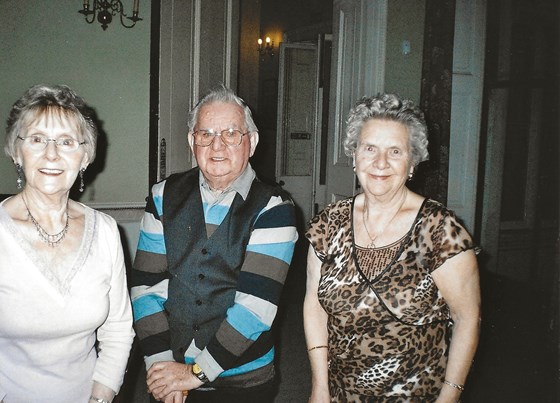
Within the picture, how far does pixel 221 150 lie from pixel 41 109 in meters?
0.55

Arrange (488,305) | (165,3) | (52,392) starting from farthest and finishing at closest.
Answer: (488,305), (165,3), (52,392)

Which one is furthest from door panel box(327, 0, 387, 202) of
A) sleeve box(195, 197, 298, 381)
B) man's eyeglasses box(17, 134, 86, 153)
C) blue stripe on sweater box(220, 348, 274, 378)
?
man's eyeglasses box(17, 134, 86, 153)

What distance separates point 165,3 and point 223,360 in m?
3.10

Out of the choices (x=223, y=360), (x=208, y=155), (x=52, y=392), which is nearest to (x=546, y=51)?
(x=208, y=155)

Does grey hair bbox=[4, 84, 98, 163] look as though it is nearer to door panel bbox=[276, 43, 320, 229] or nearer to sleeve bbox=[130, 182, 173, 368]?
sleeve bbox=[130, 182, 173, 368]

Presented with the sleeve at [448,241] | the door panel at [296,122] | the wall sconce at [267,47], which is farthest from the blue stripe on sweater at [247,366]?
the wall sconce at [267,47]

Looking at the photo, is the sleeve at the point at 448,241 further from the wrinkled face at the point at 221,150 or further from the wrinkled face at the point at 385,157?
the wrinkled face at the point at 221,150

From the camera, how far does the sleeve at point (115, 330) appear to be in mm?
1546

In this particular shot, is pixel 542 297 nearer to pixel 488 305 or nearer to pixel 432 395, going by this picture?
pixel 488 305

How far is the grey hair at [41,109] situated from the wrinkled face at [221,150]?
39cm

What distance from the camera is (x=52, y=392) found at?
1433 millimetres

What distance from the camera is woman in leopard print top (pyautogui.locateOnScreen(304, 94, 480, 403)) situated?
1.45m

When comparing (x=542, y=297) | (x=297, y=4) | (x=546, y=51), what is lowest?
(x=542, y=297)


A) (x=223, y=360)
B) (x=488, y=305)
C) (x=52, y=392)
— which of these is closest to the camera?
(x=52, y=392)
